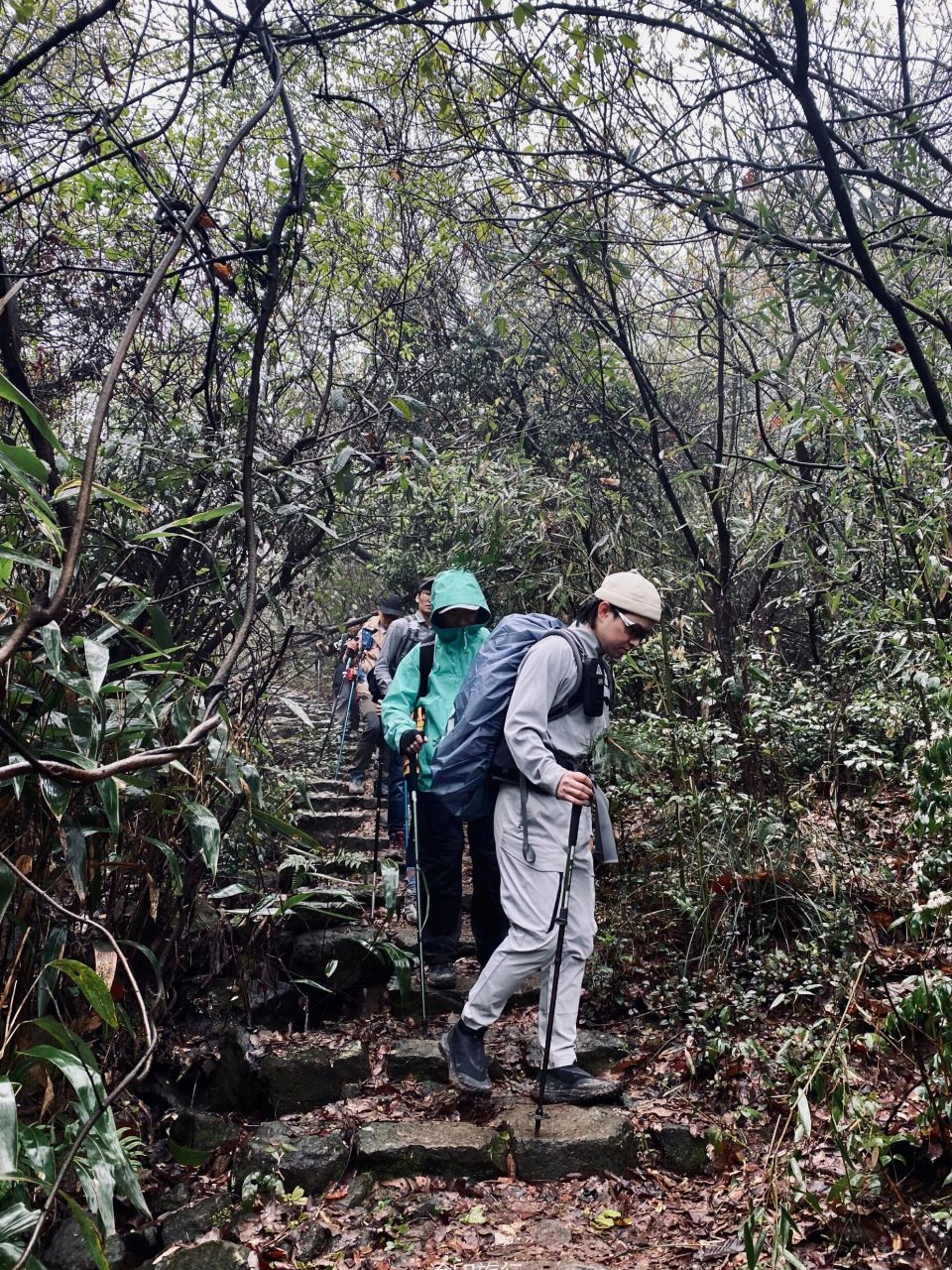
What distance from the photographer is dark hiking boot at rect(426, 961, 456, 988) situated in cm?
550

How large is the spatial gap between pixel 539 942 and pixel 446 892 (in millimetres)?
1493

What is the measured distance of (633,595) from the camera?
166 inches

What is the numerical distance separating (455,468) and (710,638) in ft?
9.11

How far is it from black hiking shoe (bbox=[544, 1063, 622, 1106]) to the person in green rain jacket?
117cm

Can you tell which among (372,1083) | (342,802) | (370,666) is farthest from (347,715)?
(372,1083)

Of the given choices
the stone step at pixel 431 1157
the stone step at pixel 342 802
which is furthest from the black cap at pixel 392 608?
the stone step at pixel 431 1157

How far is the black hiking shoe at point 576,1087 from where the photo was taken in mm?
4211

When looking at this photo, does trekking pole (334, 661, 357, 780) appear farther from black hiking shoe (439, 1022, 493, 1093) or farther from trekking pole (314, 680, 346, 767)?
A: black hiking shoe (439, 1022, 493, 1093)

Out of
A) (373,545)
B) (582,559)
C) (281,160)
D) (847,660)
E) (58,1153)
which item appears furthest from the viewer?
(373,545)

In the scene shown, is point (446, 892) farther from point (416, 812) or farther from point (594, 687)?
point (594, 687)

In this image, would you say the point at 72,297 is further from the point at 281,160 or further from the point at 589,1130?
the point at 589,1130

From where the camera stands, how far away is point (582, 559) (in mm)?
7973

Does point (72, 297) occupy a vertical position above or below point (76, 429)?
above

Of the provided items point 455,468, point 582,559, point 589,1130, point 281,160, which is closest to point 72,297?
point 281,160
